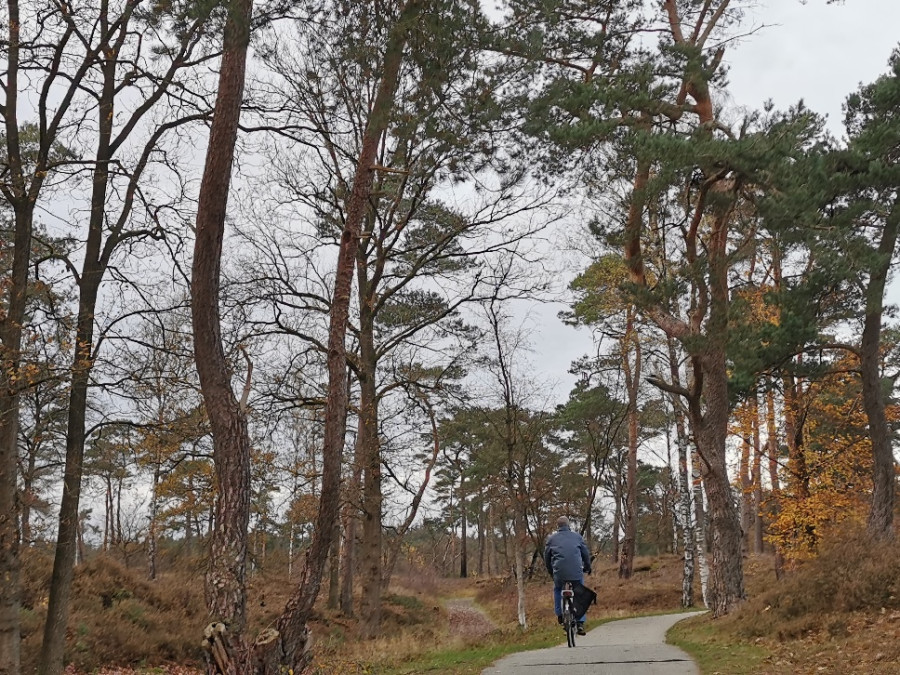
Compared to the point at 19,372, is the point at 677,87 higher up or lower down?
higher up

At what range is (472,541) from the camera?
7750 centimetres

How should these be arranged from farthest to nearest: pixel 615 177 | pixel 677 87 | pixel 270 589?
pixel 270 589 < pixel 615 177 < pixel 677 87

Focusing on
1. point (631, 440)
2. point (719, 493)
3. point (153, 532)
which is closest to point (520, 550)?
point (719, 493)

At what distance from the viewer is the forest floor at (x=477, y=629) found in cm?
773

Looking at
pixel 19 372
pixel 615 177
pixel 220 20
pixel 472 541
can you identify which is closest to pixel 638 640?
pixel 615 177

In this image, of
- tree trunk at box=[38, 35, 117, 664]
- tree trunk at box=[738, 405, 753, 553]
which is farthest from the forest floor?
tree trunk at box=[738, 405, 753, 553]

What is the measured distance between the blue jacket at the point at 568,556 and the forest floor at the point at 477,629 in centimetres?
156

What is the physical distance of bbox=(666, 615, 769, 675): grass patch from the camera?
7438 mm

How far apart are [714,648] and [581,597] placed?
197 cm

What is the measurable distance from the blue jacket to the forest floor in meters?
1.56

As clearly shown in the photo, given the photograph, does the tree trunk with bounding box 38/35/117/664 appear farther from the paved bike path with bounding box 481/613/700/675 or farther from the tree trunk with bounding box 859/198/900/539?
the tree trunk with bounding box 859/198/900/539

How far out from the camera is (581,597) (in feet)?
30.1

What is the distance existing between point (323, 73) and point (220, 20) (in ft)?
5.22

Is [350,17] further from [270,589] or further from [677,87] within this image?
[270,589]
